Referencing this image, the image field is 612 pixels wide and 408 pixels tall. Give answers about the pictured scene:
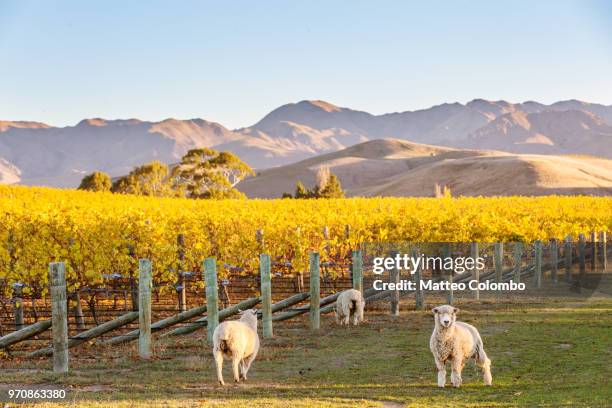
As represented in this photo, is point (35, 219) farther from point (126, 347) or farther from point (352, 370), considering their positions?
point (352, 370)

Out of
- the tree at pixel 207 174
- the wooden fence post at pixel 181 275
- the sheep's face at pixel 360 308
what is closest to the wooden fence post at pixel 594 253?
the sheep's face at pixel 360 308

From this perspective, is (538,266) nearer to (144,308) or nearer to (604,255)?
(604,255)

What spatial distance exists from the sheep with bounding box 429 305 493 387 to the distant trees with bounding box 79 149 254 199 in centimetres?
8076

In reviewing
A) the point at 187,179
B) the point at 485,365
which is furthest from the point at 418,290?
the point at 187,179

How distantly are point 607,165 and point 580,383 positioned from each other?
173 meters

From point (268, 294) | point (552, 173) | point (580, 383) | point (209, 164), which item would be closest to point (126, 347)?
point (268, 294)

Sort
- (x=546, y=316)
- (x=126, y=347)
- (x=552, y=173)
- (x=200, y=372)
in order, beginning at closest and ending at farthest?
(x=200, y=372), (x=126, y=347), (x=546, y=316), (x=552, y=173)

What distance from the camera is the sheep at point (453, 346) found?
45.2 ft

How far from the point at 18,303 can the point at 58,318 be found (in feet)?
13.8

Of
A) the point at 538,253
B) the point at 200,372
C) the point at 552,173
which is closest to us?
the point at 200,372

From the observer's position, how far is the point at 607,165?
577ft

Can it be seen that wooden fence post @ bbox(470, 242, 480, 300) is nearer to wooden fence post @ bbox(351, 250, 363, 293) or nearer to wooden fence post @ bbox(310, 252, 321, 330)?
wooden fence post @ bbox(351, 250, 363, 293)

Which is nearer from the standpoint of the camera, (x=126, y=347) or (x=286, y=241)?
(x=126, y=347)

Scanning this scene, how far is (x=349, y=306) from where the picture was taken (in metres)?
22.6
